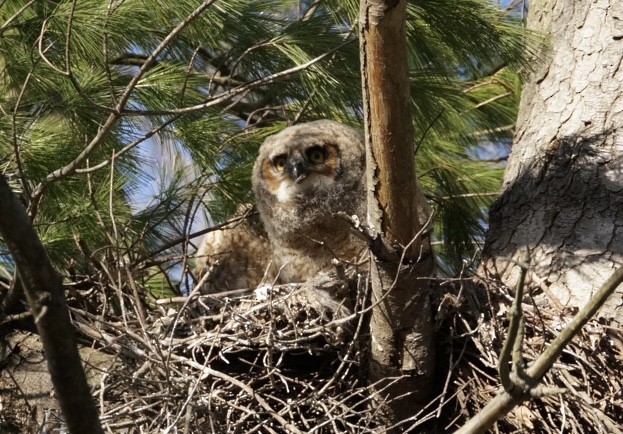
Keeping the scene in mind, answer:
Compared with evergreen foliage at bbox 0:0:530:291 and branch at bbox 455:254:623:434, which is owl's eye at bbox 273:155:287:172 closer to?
evergreen foliage at bbox 0:0:530:291

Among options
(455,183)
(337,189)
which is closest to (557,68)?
(455,183)

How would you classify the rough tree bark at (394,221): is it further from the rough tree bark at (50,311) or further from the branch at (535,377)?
the rough tree bark at (50,311)

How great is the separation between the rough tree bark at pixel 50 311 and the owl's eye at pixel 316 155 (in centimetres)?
229

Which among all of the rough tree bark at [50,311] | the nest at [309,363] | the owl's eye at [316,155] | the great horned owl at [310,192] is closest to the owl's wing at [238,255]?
the great horned owl at [310,192]

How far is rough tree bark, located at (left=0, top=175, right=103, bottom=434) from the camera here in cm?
173

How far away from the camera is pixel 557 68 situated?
3.78 metres

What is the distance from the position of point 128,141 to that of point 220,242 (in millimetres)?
948

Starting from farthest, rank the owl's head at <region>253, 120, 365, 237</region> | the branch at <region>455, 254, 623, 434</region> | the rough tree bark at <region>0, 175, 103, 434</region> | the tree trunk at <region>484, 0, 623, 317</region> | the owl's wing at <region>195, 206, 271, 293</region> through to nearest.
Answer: the owl's wing at <region>195, 206, 271, 293</region> < the owl's head at <region>253, 120, 365, 237</region> < the tree trunk at <region>484, 0, 623, 317</region> < the branch at <region>455, 254, 623, 434</region> < the rough tree bark at <region>0, 175, 103, 434</region>

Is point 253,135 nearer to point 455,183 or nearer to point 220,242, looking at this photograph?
point 220,242

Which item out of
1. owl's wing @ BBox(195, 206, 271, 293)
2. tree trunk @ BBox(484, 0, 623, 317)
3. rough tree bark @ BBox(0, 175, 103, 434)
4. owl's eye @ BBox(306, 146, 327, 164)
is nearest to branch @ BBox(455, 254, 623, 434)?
rough tree bark @ BBox(0, 175, 103, 434)

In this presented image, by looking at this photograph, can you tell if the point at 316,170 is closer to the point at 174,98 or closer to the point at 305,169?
the point at 305,169

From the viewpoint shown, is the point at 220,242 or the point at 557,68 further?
the point at 220,242

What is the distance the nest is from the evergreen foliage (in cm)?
31

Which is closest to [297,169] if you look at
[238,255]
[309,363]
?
[238,255]
